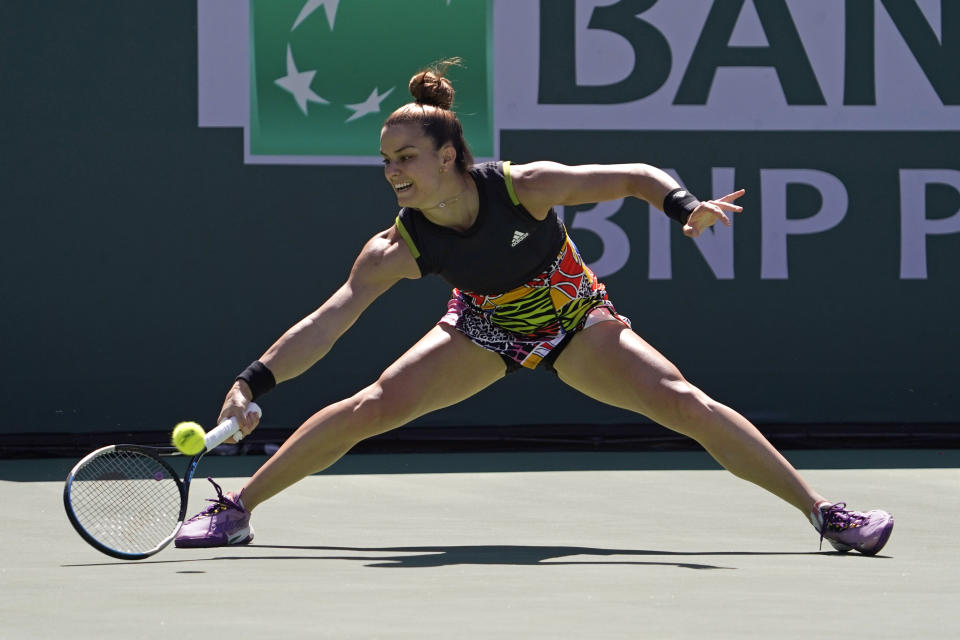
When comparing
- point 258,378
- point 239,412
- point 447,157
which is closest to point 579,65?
point 447,157

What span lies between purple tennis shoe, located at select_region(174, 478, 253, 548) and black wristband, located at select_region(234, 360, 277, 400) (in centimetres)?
35

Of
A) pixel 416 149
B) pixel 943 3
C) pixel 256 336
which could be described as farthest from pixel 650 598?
pixel 943 3

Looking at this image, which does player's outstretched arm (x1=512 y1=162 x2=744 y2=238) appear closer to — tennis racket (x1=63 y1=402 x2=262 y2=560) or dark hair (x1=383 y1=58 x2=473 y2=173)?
dark hair (x1=383 y1=58 x2=473 y2=173)

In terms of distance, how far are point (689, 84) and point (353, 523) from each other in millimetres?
3150

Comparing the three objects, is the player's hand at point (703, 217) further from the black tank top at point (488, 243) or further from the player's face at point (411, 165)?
the player's face at point (411, 165)

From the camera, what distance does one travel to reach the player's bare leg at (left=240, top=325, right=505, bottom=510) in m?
4.78

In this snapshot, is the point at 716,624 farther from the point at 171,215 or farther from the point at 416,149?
the point at 171,215

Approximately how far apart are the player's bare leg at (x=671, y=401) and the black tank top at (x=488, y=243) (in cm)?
27

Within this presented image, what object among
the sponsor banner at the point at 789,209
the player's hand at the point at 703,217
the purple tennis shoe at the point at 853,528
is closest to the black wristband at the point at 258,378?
the player's hand at the point at 703,217

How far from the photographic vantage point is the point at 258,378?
4516mm

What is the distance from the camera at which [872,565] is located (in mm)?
4332

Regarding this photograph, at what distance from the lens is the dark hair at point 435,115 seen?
4.70 meters

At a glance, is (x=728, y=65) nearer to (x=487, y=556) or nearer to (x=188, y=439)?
(x=487, y=556)

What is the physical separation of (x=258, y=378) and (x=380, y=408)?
16.2 inches
